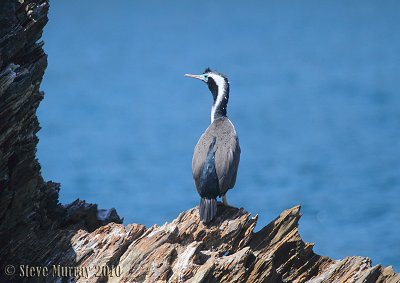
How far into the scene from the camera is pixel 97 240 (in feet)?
39.3

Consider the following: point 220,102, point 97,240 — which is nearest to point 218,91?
point 220,102

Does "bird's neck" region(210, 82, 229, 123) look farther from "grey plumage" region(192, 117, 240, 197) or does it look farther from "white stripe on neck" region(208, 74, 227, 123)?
"grey plumage" region(192, 117, 240, 197)

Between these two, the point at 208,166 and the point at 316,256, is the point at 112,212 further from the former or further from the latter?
the point at 316,256

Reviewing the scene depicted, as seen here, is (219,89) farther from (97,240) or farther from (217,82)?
(97,240)

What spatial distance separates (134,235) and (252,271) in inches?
59.0

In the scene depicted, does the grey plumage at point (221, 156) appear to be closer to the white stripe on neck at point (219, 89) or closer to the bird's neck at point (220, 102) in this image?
the bird's neck at point (220, 102)

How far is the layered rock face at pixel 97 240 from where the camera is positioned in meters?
11.4

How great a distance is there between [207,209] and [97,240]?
1510mm

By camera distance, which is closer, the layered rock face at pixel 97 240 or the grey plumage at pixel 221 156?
the layered rock face at pixel 97 240

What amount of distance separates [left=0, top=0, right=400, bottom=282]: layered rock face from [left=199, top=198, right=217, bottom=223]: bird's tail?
0.10 metres

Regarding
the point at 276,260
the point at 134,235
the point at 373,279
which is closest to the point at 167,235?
the point at 134,235

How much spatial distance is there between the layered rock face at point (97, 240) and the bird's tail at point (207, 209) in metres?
0.10

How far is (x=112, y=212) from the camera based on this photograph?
13711 millimetres

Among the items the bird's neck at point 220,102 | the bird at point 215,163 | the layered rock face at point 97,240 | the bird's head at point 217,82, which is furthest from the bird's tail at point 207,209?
the bird's head at point 217,82
